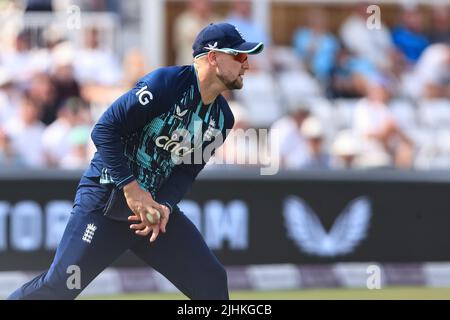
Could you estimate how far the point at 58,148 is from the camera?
11.4m

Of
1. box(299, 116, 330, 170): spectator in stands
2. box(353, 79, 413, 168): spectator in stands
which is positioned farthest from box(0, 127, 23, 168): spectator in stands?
box(353, 79, 413, 168): spectator in stands

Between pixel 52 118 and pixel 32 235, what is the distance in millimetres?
2268

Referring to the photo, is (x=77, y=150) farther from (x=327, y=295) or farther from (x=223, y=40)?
(x=223, y=40)

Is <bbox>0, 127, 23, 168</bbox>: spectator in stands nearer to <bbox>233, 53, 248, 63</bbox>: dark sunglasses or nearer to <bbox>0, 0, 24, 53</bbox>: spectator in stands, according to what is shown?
<bbox>0, 0, 24, 53</bbox>: spectator in stands

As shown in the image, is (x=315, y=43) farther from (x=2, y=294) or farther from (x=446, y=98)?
(x=2, y=294)

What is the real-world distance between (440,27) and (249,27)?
3144 mm

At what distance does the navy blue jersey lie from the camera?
236 inches

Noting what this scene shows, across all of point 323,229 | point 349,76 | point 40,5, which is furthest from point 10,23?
point 323,229

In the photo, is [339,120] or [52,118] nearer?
[52,118]

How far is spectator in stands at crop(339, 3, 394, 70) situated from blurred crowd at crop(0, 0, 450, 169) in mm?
16

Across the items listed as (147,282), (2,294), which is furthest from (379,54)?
(2,294)

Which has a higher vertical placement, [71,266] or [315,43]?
[315,43]

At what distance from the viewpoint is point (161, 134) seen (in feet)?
20.5

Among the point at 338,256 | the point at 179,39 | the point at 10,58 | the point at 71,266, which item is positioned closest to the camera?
the point at 71,266
